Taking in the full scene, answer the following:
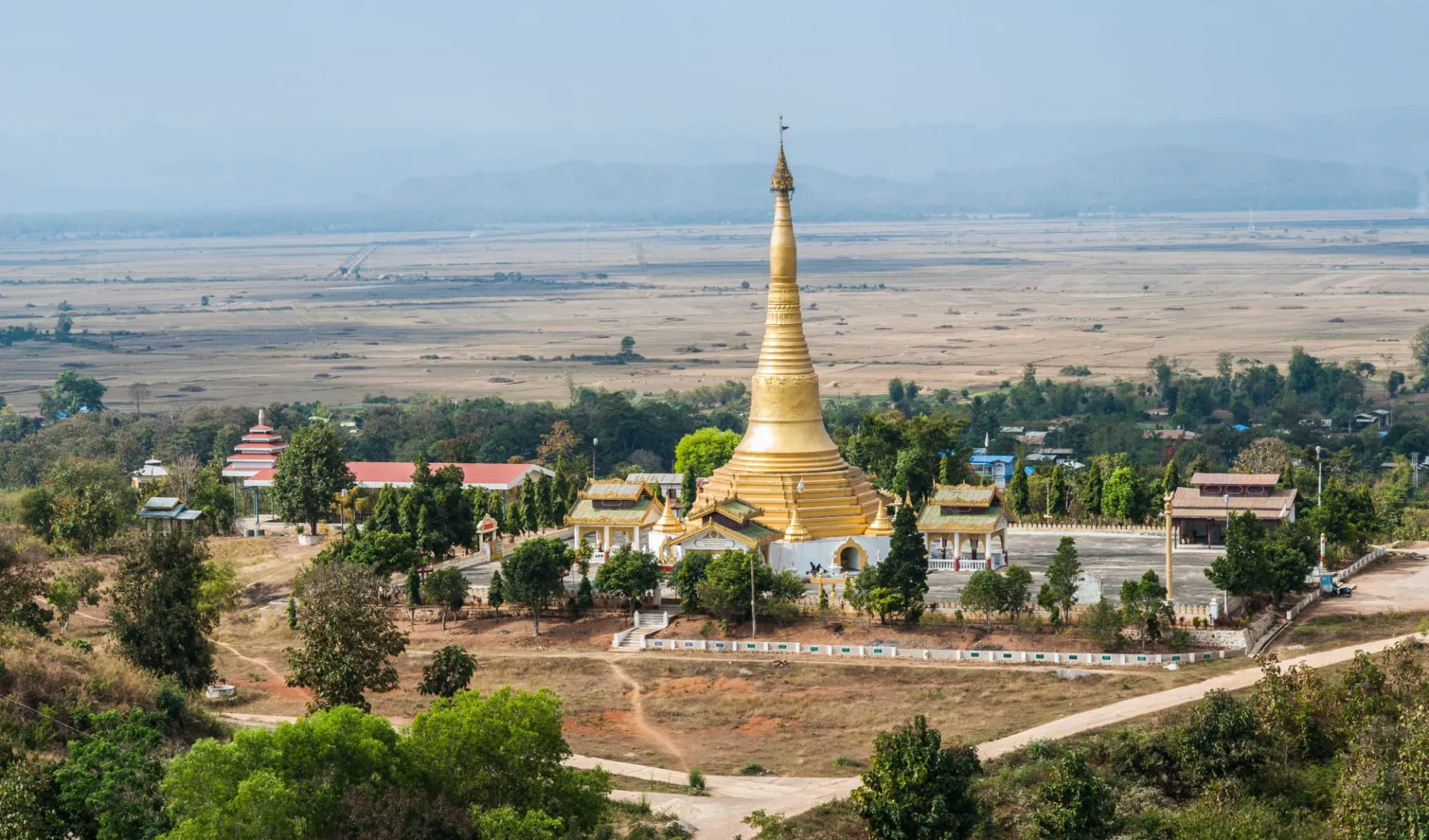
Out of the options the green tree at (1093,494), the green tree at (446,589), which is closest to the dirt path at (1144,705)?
the green tree at (446,589)

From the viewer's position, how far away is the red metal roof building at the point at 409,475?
77438mm

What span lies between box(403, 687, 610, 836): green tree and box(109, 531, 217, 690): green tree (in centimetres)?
1175

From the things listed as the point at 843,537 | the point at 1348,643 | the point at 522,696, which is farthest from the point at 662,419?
the point at 522,696

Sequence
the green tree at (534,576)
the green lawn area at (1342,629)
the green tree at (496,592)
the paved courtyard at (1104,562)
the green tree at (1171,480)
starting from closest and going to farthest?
the green lawn area at (1342,629), the green tree at (534,576), the green tree at (496,592), the paved courtyard at (1104,562), the green tree at (1171,480)

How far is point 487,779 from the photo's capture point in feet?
114

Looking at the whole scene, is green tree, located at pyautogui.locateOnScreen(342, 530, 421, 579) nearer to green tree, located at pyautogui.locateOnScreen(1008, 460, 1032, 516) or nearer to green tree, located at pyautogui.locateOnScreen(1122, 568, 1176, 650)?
green tree, located at pyautogui.locateOnScreen(1122, 568, 1176, 650)

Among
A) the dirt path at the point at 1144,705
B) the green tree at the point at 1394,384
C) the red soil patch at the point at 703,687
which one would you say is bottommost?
the green tree at the point at 1394,384

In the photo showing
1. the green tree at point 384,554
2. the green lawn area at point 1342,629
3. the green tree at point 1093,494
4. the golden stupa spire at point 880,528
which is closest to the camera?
the green lawn area at point 1342,629

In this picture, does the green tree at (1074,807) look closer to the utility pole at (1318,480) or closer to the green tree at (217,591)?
the green tree at (217,591)

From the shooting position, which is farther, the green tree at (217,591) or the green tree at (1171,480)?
the green tree at (1171,480)

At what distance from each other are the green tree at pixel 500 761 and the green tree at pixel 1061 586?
17.9m

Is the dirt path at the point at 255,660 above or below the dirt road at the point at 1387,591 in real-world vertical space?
below

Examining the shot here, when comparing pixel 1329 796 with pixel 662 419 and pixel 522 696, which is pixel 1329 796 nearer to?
pixel 522 696

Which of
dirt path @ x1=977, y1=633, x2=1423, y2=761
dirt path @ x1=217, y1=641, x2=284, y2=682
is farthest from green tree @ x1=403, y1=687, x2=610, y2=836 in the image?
dirt path @ x1=217, y1=641, x2=284, y2=682
